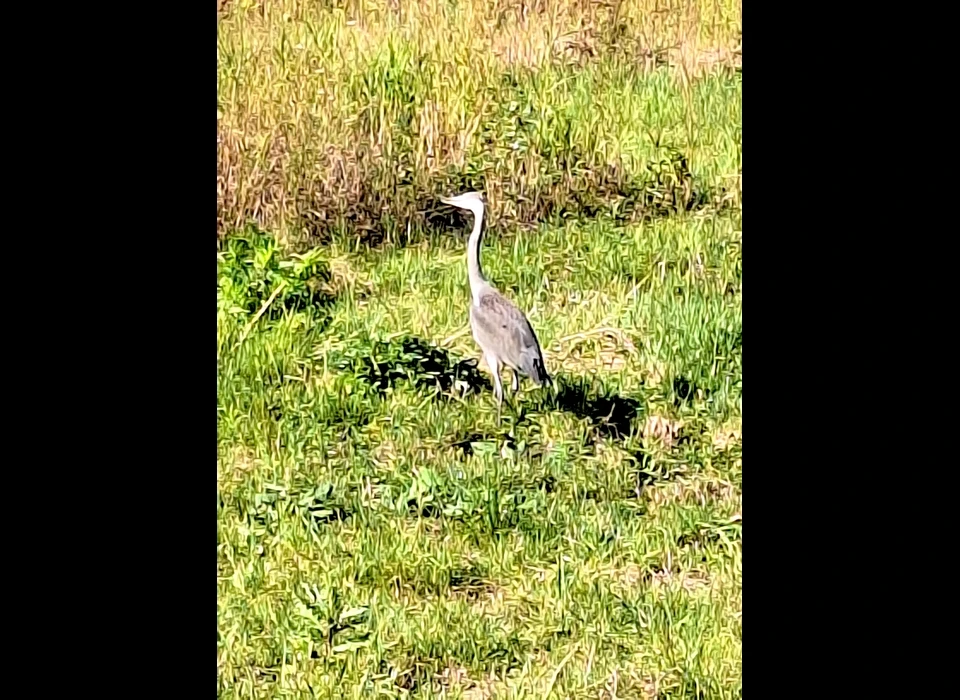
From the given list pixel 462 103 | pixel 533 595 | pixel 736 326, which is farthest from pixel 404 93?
pixel 533 595

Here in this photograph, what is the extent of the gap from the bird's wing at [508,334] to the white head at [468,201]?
13.8 inches

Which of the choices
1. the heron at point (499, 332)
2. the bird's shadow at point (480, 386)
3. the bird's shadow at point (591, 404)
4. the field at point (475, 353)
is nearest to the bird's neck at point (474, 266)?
the heron at point (499, 332)

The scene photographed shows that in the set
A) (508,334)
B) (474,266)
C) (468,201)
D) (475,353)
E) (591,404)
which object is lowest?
(591,404)

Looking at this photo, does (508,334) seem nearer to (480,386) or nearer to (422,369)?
(480,386)

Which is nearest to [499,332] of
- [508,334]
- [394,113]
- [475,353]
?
[508,334]

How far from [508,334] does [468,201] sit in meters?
0.58

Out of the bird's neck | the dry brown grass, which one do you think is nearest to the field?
the dry brown grass

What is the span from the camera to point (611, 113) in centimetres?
581

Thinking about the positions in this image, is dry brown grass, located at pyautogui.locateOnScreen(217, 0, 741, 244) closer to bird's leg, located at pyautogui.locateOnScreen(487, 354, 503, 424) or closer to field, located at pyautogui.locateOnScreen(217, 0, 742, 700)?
field, located at pyautogui.locateOnScreen(217, 0, 742, 700)

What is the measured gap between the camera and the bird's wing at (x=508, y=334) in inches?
214

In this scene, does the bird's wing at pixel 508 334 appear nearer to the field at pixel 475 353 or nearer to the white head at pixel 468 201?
the field at pixel 475 353

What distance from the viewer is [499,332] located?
544 centimetres

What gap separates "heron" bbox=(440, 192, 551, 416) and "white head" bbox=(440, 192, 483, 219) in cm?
14

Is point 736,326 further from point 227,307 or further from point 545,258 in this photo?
point 227,307
